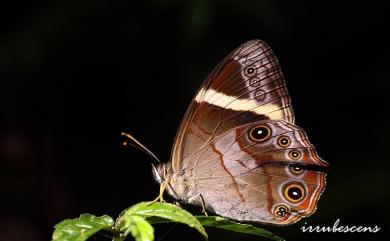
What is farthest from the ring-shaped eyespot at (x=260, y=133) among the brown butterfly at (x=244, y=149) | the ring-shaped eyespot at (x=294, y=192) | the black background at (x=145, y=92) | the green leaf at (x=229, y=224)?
the black background at (x=145, y=92)

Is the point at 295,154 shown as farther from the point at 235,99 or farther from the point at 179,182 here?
the point at 179,182

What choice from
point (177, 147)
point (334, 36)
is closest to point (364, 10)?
point (334, 36)

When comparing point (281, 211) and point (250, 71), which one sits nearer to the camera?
point (281, 211)

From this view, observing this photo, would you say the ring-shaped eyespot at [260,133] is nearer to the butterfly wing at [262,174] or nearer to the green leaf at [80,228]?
the butterfly wing at [262,174]

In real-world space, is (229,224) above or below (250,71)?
below

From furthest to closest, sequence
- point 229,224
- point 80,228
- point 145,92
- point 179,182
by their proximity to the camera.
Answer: point 145,92 → point 179,182 → point 229,224 → point 80,228

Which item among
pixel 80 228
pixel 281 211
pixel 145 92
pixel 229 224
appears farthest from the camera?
pixel 145 92

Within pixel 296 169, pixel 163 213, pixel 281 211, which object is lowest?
pixel 281 211

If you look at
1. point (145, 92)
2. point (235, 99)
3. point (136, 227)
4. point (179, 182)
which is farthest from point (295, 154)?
point (145, 92)
